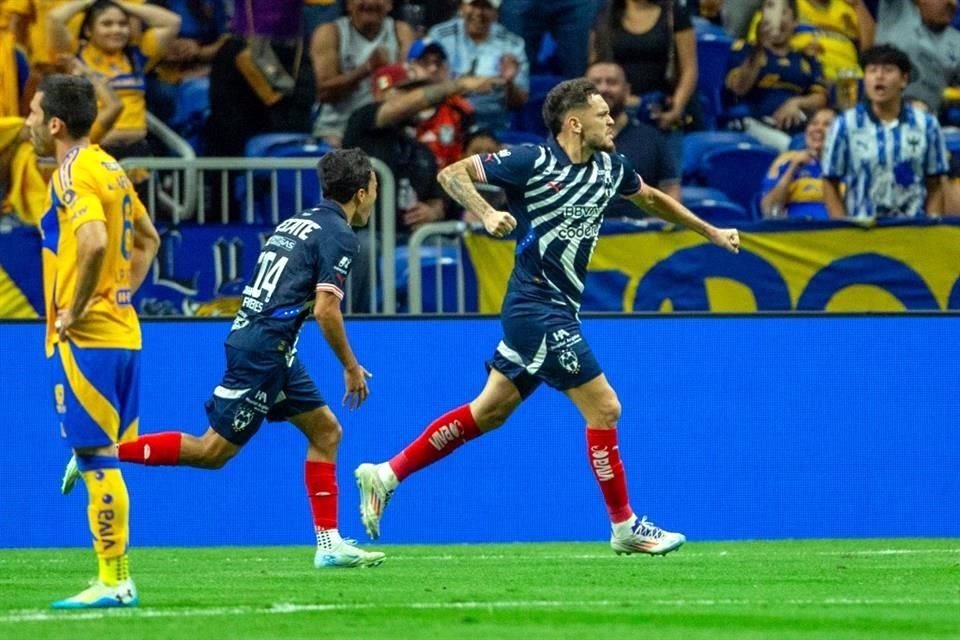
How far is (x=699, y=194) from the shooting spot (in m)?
14.6

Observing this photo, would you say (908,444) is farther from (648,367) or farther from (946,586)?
(946,586)

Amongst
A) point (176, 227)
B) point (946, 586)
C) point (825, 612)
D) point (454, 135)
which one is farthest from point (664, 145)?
point (825, 612)

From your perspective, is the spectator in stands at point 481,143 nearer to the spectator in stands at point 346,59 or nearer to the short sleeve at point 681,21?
the spectator in stands at point 346,59

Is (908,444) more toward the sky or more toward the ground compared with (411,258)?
more toward the ground

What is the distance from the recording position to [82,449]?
7.25 metres

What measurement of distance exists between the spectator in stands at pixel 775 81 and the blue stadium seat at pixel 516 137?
5.97ft

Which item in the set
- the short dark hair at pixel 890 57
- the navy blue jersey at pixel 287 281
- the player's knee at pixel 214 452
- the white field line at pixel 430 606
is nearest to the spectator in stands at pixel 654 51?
the short dark hair at pixel 890 57

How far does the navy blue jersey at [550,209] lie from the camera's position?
978cm

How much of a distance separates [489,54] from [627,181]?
190 inches

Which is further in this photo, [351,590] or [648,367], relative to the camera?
[648,367]

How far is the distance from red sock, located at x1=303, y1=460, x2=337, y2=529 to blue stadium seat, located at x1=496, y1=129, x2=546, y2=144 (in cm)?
536

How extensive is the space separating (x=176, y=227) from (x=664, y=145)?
11.2 feet

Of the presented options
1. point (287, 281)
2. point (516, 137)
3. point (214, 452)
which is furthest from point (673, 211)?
point (516, 137)

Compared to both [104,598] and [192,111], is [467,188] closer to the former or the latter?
[104,598]
